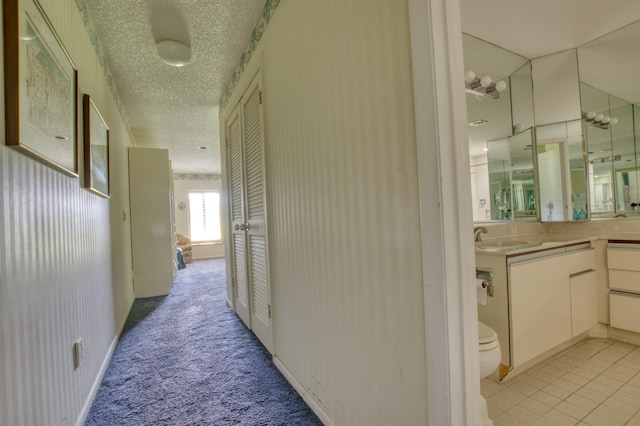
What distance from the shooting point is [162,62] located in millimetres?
2496

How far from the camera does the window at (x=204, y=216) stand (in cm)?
790

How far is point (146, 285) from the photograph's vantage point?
385 cm

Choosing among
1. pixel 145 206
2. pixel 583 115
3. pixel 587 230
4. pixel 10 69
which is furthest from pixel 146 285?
pixel 583 115

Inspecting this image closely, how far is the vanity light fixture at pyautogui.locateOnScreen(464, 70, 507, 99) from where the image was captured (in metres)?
2.10

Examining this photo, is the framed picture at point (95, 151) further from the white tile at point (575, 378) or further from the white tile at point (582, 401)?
the white tile at point (575, 378)

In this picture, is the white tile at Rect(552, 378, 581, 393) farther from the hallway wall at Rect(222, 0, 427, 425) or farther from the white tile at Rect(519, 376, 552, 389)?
the hallway wall at Rect(222, 0, 427, 425)

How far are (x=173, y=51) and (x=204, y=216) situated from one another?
21.5 feet

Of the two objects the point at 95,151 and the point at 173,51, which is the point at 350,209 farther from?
the point at 173,51

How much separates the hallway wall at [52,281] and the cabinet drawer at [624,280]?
3.43 m

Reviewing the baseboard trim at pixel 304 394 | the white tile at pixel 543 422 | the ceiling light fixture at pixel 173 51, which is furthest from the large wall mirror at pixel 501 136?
the ceiling light fixture at pixel 173 51

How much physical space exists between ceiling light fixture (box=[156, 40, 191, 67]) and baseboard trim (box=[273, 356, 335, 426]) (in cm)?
232

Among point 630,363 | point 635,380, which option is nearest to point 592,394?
point 635,380

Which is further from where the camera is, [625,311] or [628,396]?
[625,311]

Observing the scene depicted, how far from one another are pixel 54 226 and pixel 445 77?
1.60m
